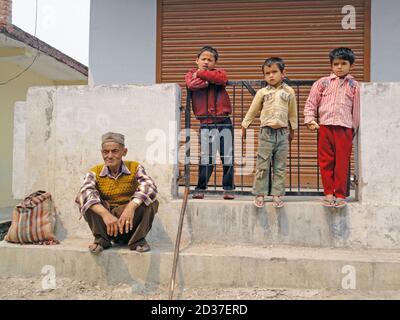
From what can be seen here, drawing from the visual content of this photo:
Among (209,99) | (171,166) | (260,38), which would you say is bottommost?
(171,166)

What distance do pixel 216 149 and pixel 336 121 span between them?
1.34 meters

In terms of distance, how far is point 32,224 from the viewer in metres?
4.11

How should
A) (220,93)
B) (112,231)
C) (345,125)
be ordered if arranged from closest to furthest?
(112,231) → (345,125) → (220,93)

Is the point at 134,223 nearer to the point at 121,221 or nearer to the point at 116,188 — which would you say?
the point at 121,221

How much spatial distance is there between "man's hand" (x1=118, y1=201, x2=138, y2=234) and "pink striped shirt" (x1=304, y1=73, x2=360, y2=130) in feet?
6.40

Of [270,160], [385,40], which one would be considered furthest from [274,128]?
[385,40]

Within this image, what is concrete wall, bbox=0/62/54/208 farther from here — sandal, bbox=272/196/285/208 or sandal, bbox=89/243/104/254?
sandal, bbox=272/196/285/208

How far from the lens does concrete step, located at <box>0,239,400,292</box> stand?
3412mm

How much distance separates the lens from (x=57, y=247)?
3.90 metres

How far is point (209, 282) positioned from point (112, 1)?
212 inches

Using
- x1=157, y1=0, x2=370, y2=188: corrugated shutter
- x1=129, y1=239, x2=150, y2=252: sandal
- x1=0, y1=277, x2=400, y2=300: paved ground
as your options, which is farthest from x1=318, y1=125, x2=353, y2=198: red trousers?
x1=157, y1=0, x2=370, y2=188: corrugated shutter
